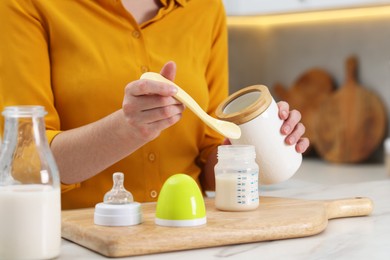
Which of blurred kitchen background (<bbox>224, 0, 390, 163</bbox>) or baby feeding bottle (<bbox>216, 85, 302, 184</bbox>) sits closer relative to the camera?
baby feeding bottle (<bbox>216, 85, 302, 184</bbox>)

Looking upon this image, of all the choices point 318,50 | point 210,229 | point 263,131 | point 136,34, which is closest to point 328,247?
point 210,229

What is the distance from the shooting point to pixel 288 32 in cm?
332

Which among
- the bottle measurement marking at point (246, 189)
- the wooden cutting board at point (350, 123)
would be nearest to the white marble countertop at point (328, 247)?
the bottle measurement marking at point (246, 189)

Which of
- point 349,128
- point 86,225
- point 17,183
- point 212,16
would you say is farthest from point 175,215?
point 349,128

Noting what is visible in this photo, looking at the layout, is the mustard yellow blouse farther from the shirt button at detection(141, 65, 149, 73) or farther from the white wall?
the white wall

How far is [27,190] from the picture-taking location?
871mm

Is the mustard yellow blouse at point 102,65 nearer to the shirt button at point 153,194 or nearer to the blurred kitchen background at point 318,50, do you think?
the shirt button at point 153,194

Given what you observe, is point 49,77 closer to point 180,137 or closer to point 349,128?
point 180,137

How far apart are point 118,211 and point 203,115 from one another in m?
0.19

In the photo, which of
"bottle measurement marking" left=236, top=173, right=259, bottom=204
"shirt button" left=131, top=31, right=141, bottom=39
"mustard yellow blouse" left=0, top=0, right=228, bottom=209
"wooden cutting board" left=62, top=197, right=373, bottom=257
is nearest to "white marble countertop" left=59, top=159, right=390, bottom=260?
"wooden cutting board" left=62, top=197, right=373, bottom=257

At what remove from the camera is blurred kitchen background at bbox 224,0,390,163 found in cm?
292

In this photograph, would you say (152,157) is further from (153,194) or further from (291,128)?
(291,128)

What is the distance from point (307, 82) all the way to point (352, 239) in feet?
7.12

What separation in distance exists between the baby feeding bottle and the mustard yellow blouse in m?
0.25
